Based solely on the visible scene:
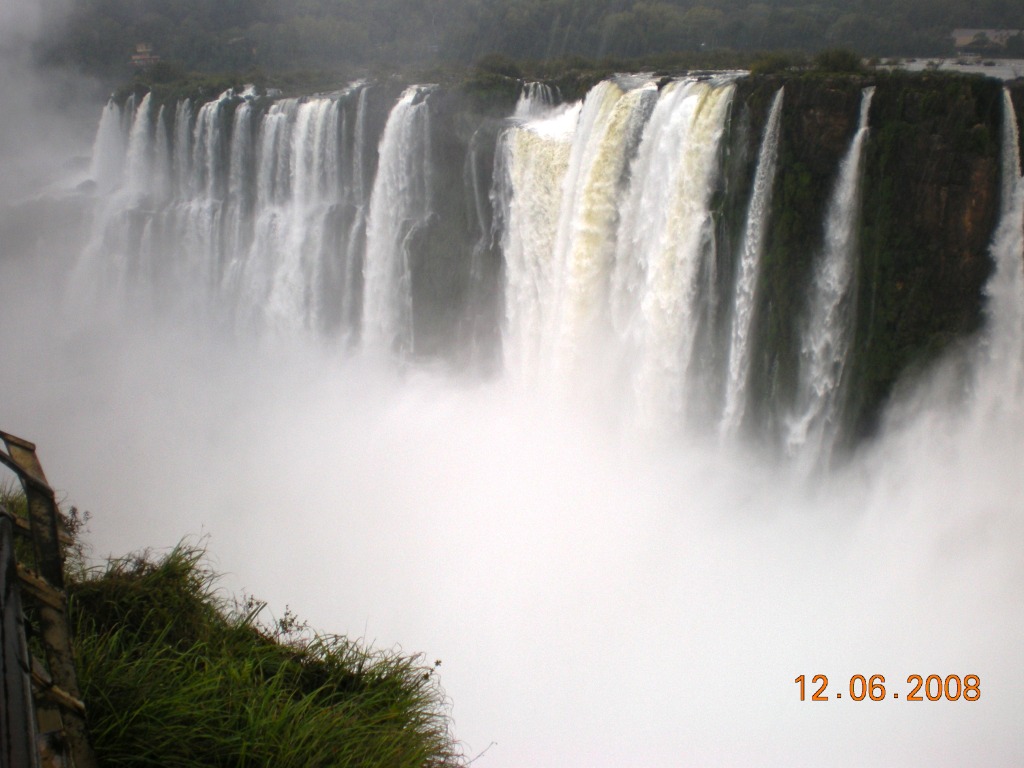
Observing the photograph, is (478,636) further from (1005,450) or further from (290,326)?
(290,326)

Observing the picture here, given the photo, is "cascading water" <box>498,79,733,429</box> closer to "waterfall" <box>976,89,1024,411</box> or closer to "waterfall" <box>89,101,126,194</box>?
"waterfall" <box>976,89,1024,411</box>

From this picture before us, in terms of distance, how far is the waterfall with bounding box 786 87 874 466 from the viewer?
9398mm

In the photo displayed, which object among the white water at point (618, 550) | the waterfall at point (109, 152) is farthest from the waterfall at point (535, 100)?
the waterfall at point (109, 152)

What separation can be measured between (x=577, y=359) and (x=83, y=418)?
9005 millimetres

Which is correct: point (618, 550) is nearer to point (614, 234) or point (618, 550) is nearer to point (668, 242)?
point (668, 242)

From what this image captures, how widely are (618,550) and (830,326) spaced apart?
3.57 meters

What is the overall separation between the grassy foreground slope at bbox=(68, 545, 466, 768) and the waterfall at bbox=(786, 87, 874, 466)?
6.98 metres

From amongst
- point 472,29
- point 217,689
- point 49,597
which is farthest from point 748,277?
point 472,29

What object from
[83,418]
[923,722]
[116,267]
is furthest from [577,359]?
[116,267]

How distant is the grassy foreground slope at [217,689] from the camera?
298 cm

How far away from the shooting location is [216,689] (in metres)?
3.30

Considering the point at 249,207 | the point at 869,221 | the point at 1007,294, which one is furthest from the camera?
the point at 249,207

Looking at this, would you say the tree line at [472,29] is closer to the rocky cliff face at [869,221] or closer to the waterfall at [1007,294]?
the rocky cliff face at [869,221]

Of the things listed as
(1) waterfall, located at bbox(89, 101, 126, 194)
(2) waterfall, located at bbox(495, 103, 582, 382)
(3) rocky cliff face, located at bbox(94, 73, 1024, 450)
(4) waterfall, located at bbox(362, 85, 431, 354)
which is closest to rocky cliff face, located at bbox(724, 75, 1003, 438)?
(3) rocky cliff face, located at bbox(94, 73, 1024, 450)
